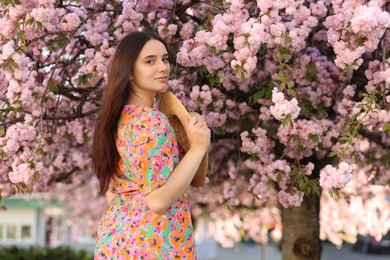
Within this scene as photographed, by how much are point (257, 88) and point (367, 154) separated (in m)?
2.39

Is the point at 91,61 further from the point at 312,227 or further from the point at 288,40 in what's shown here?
the point at 312,227

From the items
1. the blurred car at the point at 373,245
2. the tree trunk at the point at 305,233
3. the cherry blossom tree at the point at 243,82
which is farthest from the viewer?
the blurred car at the point at 373,245

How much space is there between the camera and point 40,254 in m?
12.1

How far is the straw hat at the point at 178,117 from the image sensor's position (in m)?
3.22

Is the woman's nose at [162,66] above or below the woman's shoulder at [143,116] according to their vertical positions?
above

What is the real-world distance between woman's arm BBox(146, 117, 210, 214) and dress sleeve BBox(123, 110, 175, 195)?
3cm

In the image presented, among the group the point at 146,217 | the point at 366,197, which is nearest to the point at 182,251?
the point at 146,217

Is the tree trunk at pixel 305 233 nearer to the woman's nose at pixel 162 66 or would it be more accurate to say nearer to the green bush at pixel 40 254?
the woman's nose at pixel 162 66

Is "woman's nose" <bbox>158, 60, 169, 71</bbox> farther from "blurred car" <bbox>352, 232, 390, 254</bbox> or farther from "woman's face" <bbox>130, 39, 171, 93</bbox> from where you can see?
"blurred car" <bbox>352, 232, 390, 254</bbox>

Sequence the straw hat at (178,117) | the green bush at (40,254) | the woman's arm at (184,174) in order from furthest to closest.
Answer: the green bush at (40,254)
the straw hat at (178,117)
the woman's arm at (184,174)

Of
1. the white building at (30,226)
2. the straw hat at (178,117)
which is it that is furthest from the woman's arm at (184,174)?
the white building at (30,226)

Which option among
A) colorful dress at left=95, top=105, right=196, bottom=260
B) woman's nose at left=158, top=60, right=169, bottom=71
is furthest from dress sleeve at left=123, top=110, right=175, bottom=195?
woman's nose at left=158, top=60, right=169, bottom=71

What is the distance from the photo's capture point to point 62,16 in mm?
5293

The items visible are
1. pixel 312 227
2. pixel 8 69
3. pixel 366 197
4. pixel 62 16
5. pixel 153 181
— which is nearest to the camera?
pixel 153 181
